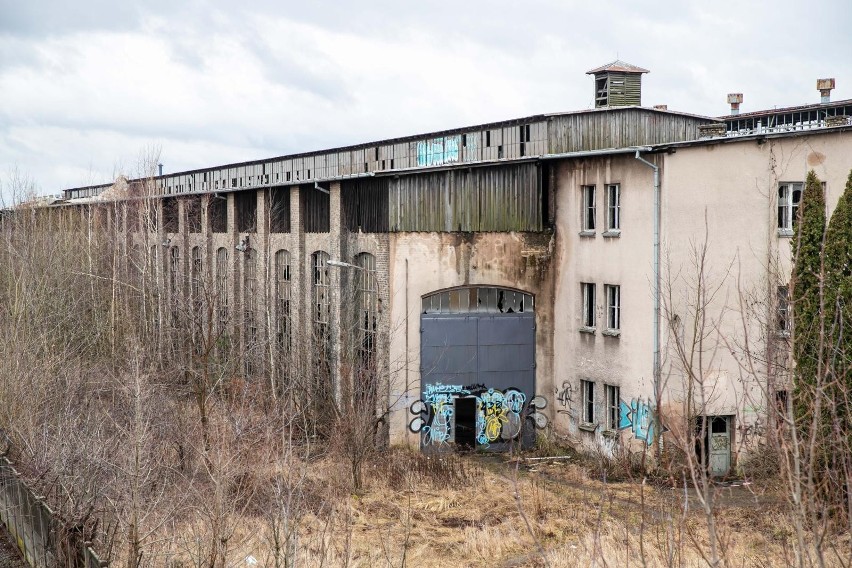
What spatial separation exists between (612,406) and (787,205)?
6.67 m

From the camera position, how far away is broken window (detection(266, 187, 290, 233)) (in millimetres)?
32062

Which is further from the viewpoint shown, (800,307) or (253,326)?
(253,326)

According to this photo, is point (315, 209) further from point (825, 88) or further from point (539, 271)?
point (825, 88)

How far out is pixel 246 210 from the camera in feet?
115

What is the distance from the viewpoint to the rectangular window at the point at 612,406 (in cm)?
2389

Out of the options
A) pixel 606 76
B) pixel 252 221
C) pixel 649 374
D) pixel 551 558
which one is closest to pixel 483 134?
pixel 606 76

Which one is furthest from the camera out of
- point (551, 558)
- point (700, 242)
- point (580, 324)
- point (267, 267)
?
point (267, 267)

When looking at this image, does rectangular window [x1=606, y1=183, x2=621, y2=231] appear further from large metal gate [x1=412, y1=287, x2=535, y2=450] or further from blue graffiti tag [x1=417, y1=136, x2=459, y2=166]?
blue graffiti tag [x1=417, y1=136, x2=459, y2=166]

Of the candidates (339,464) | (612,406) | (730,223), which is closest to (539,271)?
(612,406)

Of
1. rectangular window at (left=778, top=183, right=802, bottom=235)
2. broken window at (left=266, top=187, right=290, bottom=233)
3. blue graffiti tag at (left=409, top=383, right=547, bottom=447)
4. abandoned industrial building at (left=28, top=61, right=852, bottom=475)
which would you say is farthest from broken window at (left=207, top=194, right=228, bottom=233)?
rectangular window at (left=778, top=183, right=802, bottom=235)

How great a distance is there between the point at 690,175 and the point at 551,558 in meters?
10.3

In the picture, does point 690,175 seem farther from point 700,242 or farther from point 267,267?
point 267,267

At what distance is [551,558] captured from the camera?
15.4 m

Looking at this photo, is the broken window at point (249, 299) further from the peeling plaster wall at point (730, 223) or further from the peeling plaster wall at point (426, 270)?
the peeling plaster wall at point (730, 223)
